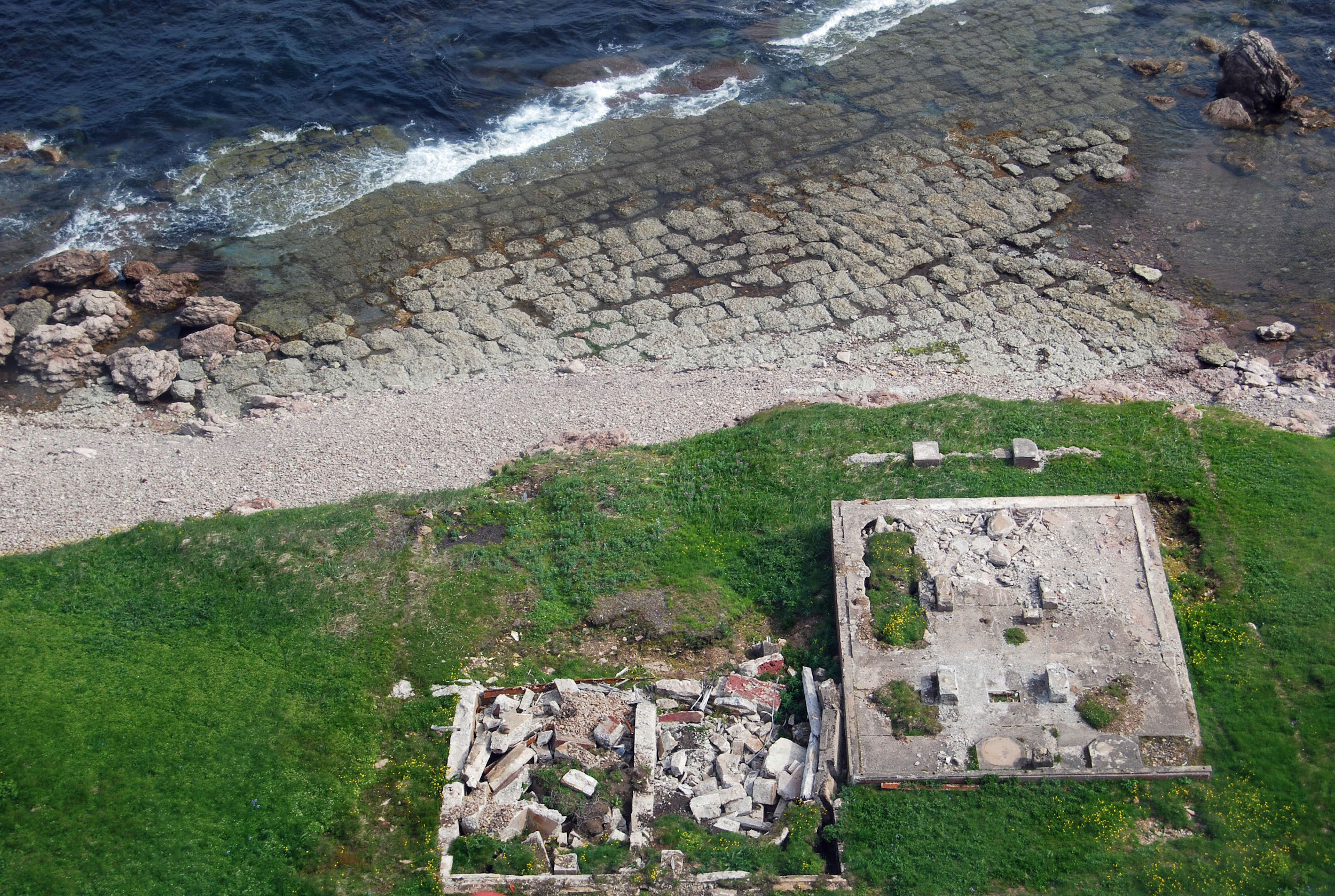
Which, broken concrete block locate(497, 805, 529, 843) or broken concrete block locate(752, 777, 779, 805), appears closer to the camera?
broken concrete block locate(497, 805, 529, 843)

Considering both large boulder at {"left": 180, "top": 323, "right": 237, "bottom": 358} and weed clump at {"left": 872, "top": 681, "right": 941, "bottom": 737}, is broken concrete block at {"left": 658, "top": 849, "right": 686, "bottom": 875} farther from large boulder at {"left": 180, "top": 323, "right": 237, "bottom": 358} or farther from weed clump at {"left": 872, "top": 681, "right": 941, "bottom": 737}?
large boulder at {"left": 180, "top": 323, "right": 237, "bottom": 358}

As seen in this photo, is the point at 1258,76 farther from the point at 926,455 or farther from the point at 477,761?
the point at 477,761

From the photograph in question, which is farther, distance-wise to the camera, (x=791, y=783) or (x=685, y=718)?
(x=685, y=718)

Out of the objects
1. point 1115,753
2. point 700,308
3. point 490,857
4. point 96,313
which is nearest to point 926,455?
point 1115,753

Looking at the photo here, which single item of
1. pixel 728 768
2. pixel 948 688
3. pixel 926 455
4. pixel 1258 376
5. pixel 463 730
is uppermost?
pixel 926 455

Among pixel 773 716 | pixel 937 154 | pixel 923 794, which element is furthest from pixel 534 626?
pixel 937 154

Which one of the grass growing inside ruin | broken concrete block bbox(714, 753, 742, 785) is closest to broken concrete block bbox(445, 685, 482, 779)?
the grass growing inside ruin

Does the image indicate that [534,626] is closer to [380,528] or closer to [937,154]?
[380,528]
